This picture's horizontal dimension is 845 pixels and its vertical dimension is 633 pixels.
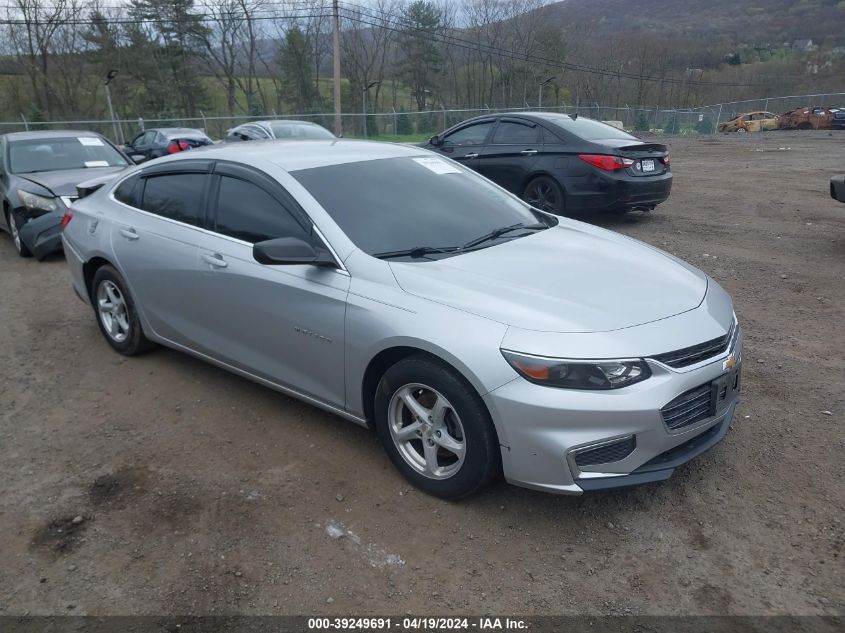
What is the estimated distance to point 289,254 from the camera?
3.34 meters

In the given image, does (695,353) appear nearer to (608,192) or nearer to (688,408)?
(688,408)

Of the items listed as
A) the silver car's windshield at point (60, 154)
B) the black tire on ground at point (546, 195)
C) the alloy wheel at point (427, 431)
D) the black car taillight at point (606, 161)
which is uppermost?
the silver car's windshield at point (60, 154)

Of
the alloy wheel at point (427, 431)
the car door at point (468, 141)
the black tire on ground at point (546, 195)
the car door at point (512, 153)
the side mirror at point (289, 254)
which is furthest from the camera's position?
the car door at point (468, 141)

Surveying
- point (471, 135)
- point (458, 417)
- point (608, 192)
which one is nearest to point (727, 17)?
point (471, 135)

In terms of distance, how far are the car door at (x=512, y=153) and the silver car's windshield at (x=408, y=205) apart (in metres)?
4.93

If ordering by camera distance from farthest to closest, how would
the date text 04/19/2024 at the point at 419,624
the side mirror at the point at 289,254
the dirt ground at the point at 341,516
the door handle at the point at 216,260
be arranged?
the door handle at the point at 216,260 → the side mirror at the point at 289,254 → the dirt ground at the point at 341,516 → the date text 04/19/2024 at the point at 419,624

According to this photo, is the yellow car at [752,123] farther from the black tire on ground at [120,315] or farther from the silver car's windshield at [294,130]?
the black tire on ground at [120,315]

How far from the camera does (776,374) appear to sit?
4.52 metres

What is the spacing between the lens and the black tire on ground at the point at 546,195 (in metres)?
8.97

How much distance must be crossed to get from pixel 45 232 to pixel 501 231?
21.2 feet

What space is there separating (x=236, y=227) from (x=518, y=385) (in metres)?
2.15

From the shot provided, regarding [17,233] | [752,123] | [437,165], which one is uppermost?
[437,165]

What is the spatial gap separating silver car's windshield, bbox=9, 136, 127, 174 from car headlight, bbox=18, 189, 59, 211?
79 cm

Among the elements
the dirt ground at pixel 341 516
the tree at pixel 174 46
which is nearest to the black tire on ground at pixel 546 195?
the dirt ground at pixel 341 516
